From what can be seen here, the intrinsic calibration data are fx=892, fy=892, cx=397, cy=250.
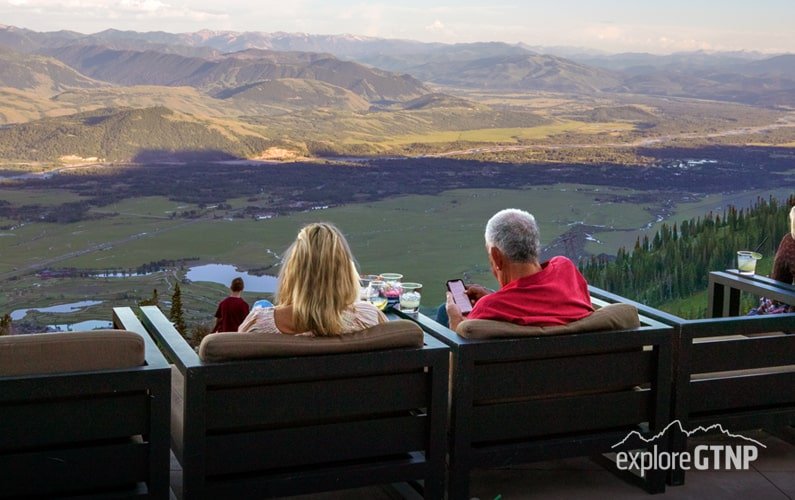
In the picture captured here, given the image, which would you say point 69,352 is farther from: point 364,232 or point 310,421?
point 364,232

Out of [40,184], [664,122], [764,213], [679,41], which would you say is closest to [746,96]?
[664,122]

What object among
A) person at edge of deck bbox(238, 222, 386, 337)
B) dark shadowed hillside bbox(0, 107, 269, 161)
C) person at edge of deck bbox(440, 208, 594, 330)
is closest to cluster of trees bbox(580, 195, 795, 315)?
person at edge of deck bbox(440, 208, 594, 330)

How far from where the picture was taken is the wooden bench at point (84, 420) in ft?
6.72

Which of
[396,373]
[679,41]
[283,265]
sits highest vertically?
[679,41]

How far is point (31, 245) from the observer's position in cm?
2798

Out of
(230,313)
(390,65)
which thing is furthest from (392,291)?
(390,65)

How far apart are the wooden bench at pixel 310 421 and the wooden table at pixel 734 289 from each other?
1955 mm

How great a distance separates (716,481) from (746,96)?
1287 inches

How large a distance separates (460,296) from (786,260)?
1.71 meters

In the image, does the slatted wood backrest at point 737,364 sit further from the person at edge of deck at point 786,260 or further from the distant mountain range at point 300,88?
the distant mountain range at point 300,88

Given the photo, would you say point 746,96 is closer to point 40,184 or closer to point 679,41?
point 679,41

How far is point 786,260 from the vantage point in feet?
12.6

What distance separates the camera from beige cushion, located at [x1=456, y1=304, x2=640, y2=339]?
2514 millimetres

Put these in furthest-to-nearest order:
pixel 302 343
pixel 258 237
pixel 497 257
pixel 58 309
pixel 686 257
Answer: pixel 258 237 → pixel 58 309 → pixel 686 257 → pixel 497 257 → pixel 302 343
